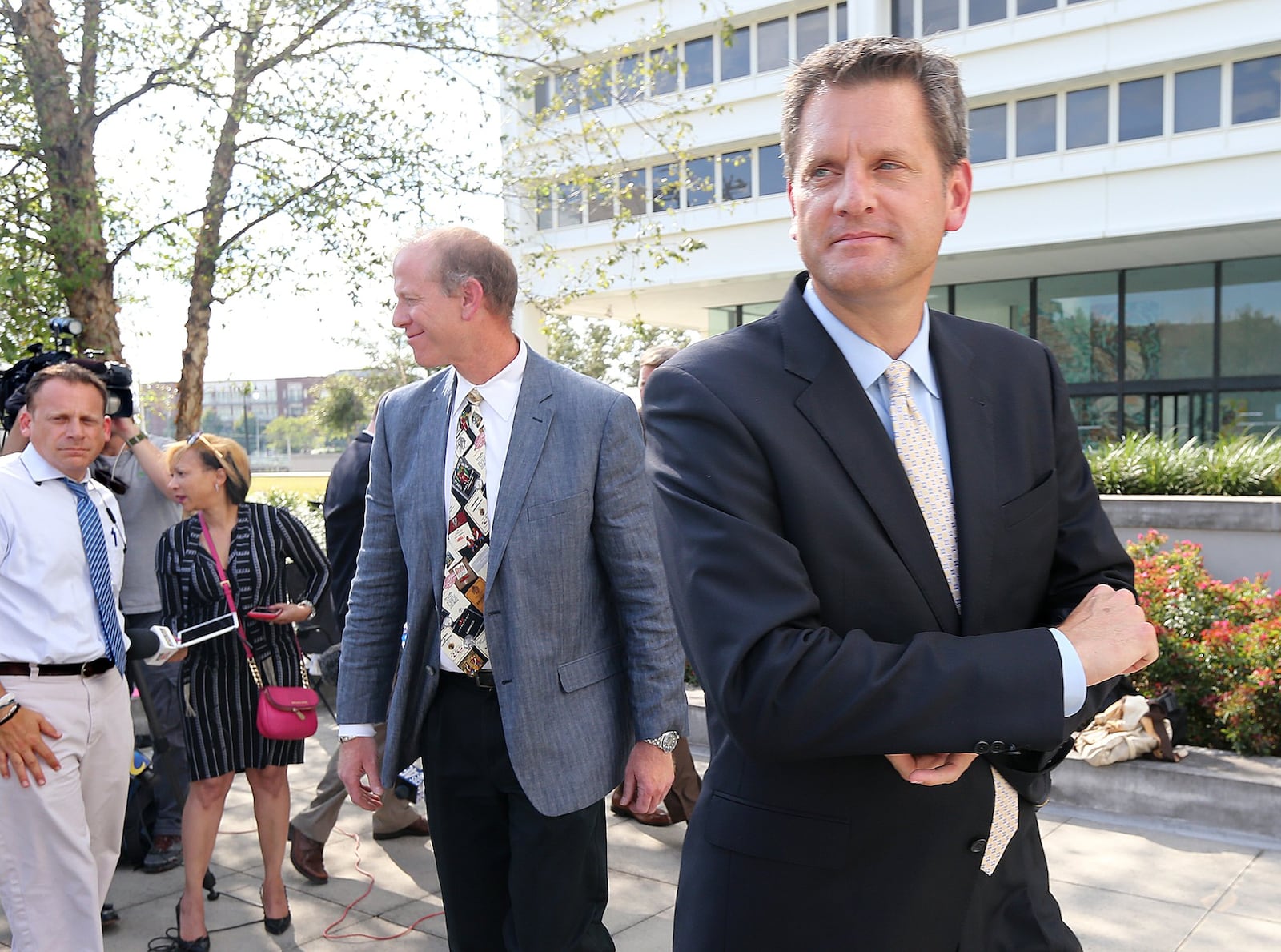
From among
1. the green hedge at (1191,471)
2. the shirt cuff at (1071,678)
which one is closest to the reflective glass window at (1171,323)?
the green hedge at (1191,471)

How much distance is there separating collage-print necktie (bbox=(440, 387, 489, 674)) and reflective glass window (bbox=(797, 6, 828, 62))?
80.9 ft

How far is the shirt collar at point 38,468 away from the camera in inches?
158

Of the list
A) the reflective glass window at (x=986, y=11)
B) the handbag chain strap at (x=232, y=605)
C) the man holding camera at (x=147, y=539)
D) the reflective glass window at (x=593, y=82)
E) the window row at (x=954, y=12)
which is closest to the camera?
the handbag chain strap at (x=232, y=605)

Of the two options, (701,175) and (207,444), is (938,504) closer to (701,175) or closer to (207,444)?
(207,444)

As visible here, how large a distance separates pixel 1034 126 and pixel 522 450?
881 inches

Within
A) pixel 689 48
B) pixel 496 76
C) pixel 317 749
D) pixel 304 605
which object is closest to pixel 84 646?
pixel 304 605

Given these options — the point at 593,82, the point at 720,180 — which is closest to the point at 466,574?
the point at 593,82

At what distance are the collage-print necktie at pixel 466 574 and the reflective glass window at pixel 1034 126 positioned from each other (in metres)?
22.1

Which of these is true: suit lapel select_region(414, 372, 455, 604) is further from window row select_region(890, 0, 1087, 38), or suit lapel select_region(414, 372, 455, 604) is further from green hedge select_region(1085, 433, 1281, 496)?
window row select_region(890, 0, 1087, 38)

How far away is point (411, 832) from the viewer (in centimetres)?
590

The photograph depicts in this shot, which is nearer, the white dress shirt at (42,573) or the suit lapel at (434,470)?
the suit lapel at (434,470)

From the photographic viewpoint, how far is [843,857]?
1616mm

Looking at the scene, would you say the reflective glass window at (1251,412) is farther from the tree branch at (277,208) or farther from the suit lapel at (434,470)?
the suit lapel at (434,470)

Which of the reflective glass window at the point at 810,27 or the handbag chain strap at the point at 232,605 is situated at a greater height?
the reflective glass window at the point at 810,27
